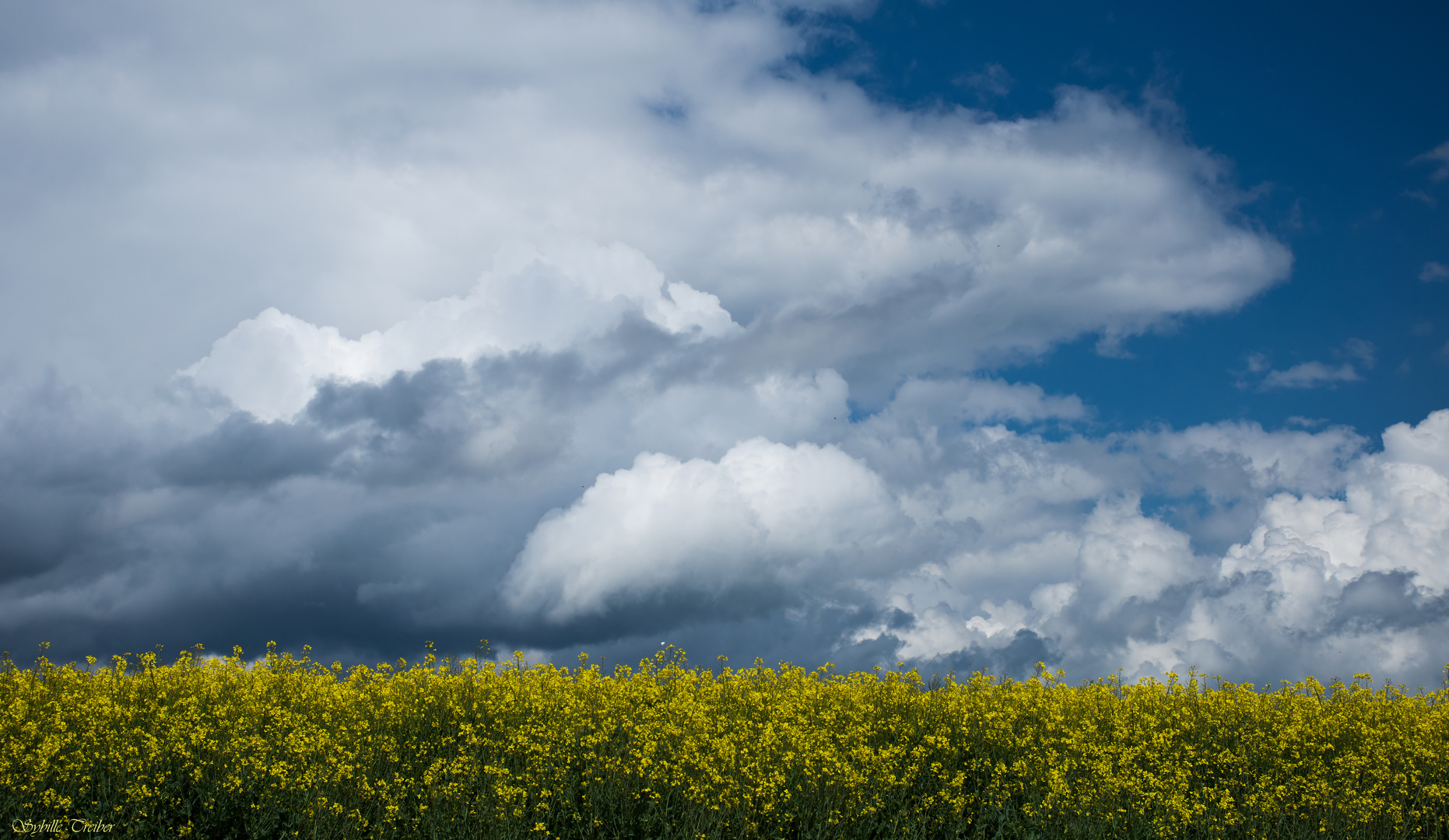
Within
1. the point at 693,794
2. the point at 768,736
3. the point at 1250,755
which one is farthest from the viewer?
the point at 1250,755

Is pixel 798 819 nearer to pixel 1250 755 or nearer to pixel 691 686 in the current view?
pixel 691 686

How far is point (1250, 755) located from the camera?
46.0ft

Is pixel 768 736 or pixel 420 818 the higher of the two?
pixel 768 736

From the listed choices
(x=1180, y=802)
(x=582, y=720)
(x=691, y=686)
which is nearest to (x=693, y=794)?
(x=582, y=720)

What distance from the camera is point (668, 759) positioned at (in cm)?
1235

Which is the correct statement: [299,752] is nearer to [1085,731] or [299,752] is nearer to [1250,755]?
[1085,731]

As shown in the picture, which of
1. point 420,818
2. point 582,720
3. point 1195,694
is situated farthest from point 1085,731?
point 420,818

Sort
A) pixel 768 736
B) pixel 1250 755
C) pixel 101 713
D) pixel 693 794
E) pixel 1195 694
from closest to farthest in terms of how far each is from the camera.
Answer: pixel 693 794
pixel 768 736
pixel 101 713
pixel 1250 755
pixel 1195 694

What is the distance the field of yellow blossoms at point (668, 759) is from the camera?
1134 centimetres

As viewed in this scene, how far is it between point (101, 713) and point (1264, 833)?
16489 millimetres

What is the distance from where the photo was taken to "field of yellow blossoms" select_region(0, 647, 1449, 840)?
11.3 meters

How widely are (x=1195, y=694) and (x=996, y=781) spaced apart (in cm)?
624

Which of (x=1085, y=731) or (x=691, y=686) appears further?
(x=691, y=686)

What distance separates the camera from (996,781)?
499 inches
